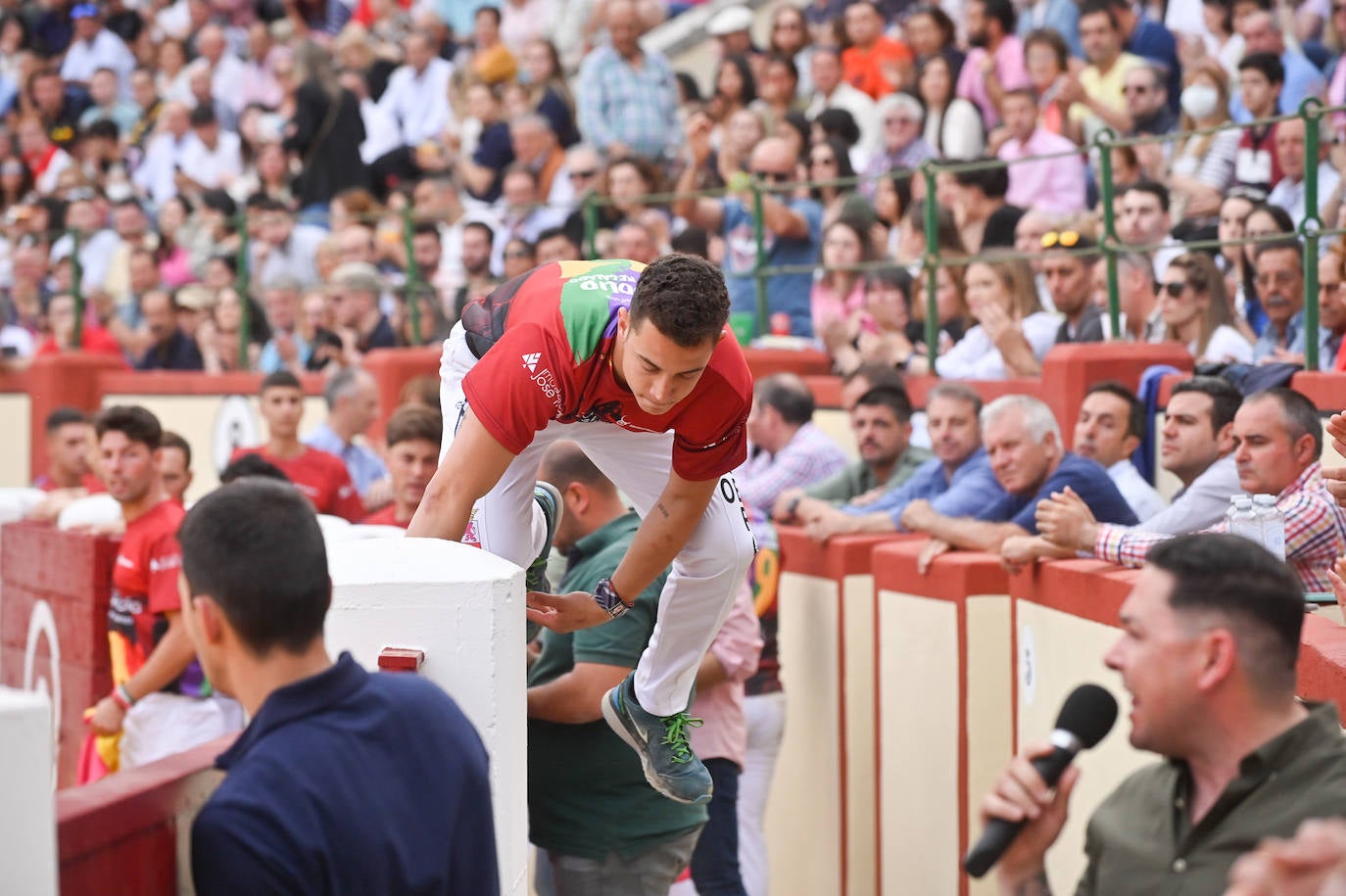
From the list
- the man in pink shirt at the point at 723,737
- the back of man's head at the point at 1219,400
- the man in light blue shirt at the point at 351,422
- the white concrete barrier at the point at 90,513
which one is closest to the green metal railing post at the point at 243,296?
the man in light blue shirt at the point at 351,422

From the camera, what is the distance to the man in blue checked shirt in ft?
24.6

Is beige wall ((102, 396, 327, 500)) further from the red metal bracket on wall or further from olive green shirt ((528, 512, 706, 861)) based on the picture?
the red metal bracket on wall

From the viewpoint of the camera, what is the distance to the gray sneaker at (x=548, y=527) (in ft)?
17.9

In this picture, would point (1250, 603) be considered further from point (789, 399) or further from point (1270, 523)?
point (789, 399)

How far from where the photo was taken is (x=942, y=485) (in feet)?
26.3

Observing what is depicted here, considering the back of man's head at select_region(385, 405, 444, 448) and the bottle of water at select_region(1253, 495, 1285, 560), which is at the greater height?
the back of man's head at select_region(385, 405, 444, 448)

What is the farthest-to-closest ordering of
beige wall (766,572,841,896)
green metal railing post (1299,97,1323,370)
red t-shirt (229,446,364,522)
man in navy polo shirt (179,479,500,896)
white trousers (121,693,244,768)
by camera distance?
red t-shirt (229,446,364,522) < beige wall (766,572,841,896) < white trousers (121,693,244,768) < green metal railing post (1299,97,1323,370) < man in navy polo shirt (179,479,500,896)

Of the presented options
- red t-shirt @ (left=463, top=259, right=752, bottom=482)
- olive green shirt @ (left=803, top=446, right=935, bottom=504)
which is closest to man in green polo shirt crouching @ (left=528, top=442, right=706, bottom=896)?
red t-shirt @ (left=463, top=259, right=752, bottom=482)

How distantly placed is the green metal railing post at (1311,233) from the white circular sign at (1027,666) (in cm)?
152

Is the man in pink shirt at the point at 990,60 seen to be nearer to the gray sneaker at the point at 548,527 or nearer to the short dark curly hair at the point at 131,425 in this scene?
the short dark curly hair at the point at 131,425

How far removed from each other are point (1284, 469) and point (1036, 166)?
461 cm

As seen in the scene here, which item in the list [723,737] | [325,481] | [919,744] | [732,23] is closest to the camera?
[723,737]

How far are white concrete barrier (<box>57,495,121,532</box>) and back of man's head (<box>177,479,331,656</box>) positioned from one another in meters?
6.63

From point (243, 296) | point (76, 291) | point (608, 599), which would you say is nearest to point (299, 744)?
point (608, 599)
